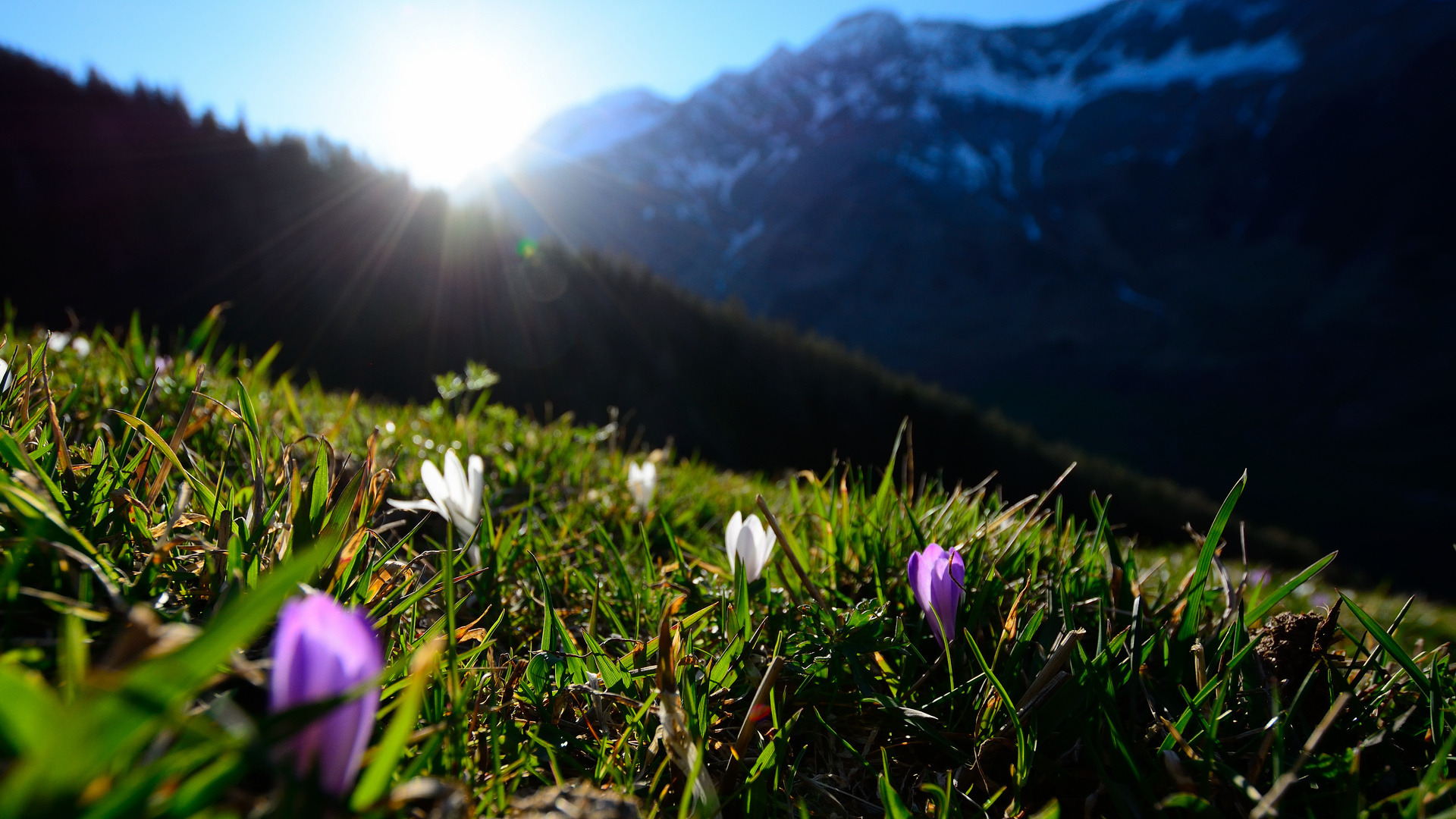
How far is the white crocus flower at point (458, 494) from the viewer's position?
1474mm

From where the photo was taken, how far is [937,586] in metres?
1.23

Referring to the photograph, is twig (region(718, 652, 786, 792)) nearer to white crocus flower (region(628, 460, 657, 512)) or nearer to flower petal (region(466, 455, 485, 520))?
flower petal (region(466, 455, 485, 520))

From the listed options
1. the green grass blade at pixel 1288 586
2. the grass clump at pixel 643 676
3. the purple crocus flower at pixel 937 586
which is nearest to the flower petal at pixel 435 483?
the grass clump at pixel 643 676

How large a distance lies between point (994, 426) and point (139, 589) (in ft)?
53.2

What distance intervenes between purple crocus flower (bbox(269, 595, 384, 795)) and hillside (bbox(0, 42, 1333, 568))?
421 inches

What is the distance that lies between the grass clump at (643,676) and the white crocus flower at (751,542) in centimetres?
5

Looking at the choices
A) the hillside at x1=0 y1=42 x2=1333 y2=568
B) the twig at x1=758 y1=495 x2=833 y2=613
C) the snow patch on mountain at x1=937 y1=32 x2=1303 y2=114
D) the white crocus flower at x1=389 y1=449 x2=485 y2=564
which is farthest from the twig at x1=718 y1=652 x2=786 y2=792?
the snow patch on mountain at x1=937 y1=32 x2=1303 y2=114

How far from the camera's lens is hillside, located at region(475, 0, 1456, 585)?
3017 inches

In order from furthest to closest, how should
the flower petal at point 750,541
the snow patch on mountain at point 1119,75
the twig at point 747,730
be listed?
the snow patch on mountain at point 1119,75
the flower petal at point 750,541
the twig at point 747,730

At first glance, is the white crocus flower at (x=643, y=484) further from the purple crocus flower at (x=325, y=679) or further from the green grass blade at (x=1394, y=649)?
the green grass blade at (x=1394, y=649)

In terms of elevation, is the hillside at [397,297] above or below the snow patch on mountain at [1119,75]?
below

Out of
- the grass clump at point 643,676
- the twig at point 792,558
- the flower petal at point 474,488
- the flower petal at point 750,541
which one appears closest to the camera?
the grass clump at point 643,676

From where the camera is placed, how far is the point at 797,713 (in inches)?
42.7

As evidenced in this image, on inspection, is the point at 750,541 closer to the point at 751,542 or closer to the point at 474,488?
the point at 751,542
